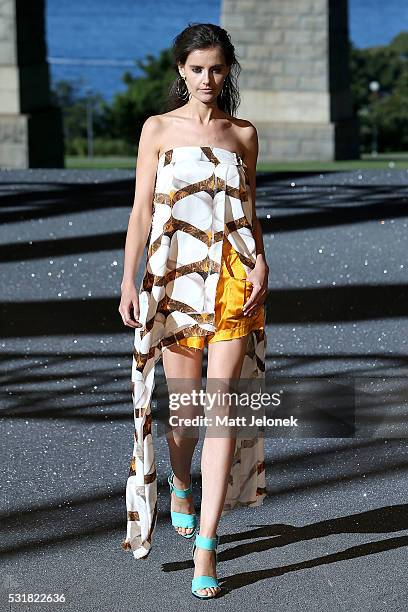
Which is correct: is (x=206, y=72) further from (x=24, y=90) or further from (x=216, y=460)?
(x=24, y=90)

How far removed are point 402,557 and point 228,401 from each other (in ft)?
2.91

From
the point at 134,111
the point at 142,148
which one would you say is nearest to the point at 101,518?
the point at 142,148

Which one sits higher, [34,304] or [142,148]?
[142,148]

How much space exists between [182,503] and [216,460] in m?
0.56

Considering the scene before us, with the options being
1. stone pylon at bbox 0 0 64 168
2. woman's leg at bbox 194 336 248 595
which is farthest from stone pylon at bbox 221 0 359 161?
woman's leg at bbox 194 336 248 595

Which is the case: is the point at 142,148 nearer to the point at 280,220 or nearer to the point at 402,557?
the point at 402,557

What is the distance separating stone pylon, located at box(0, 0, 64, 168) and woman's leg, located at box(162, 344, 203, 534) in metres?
18.3

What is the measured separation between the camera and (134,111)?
77.3m

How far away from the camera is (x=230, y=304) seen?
13.4 ft

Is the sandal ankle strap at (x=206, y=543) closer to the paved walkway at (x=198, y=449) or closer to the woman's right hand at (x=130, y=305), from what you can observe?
the paved walkway at (x=198, y=449)

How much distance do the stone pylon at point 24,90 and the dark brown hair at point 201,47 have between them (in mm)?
18386

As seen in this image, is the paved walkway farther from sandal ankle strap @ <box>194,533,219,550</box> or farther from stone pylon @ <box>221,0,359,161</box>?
stone pylon @ <box>221,0,359,161</box>

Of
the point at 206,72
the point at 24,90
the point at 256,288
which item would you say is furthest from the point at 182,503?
the point at 24,90

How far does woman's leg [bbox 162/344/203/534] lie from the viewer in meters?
4.17
